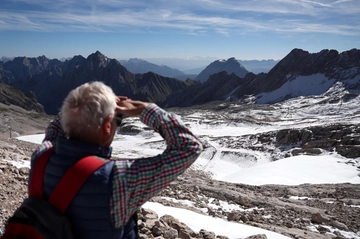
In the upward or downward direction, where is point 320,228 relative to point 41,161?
downward

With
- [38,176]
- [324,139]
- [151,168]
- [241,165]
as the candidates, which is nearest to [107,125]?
[151,168]

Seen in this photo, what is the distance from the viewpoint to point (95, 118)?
236cm

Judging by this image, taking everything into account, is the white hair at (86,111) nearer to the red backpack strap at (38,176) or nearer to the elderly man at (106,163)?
the elderly man at (106,163)

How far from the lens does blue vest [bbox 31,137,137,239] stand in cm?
221

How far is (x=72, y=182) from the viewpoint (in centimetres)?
218

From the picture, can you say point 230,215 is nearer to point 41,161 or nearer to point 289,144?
point 41,161

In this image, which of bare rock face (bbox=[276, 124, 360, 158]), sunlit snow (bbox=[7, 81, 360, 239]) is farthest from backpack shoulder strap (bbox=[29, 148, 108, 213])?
bare rock face (bbox=[276, 124, 360, 158])

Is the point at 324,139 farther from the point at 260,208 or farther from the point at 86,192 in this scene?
the point at 86,192

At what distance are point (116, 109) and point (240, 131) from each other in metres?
57.5

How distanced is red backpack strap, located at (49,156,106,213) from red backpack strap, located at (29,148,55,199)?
19 cm

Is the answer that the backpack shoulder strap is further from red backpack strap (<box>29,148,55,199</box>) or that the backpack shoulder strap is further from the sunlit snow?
the sunlit snow

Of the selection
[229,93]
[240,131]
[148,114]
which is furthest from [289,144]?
[229,93]

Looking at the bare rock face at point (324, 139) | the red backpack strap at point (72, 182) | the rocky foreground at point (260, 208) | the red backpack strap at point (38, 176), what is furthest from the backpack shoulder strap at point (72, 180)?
the bare rock face at point (324, 139)

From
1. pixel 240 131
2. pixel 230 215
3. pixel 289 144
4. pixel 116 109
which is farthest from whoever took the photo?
pixel 240 131
